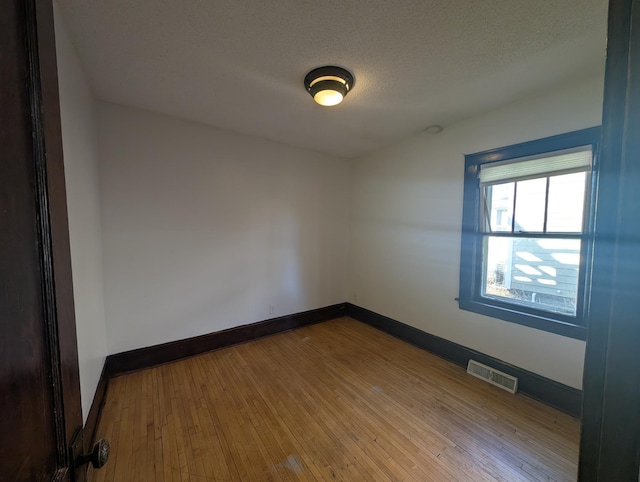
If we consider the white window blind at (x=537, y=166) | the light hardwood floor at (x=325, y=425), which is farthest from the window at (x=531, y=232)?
the light hardwood floor at (x=325, y=425)

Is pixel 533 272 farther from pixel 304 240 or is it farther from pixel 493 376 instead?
pixel 304 240

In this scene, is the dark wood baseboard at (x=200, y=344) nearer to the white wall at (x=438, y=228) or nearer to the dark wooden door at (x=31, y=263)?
the white wall at (x=438, y=228)

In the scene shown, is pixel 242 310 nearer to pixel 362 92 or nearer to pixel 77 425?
pixel 77 425

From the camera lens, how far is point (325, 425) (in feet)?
5.82

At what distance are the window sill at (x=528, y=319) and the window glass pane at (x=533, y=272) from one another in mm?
92

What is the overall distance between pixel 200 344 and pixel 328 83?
2.86 m

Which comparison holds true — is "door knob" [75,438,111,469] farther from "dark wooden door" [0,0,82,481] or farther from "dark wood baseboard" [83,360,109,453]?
"dark wood baseboard" [83,360,109,453]

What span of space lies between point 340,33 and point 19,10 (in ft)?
4.65

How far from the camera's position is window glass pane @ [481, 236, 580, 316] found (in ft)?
6.41

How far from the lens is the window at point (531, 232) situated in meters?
1.89

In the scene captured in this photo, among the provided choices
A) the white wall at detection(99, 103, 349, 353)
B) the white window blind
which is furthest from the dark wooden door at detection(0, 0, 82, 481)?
the white window blind

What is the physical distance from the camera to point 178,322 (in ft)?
8.50

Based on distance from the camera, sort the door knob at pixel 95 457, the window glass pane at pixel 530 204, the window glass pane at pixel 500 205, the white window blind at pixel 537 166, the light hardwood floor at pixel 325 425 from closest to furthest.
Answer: the door knob at pixel 95 457 → the light hardwood floor at pixel 325 425 → the white window blind at pixel 537 166 → the window glass pane at pixel 530 204 → the window glass pane at pixel 500 205

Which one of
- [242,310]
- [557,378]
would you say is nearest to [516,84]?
[557,378]
